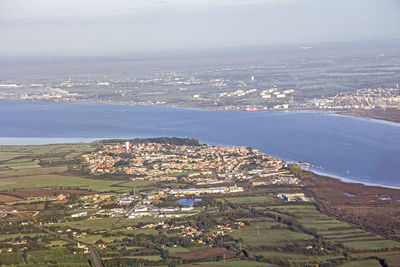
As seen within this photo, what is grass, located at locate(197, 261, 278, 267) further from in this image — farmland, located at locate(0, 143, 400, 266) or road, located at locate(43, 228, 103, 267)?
road, located at locate(43, 228, 103, 267)

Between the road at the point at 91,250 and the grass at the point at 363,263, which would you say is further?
the road at the point at 91,250

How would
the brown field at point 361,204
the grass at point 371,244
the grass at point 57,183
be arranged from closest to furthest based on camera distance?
the grass at point 371,244 → the brown field at point 361,204 → the grass at point 57,183

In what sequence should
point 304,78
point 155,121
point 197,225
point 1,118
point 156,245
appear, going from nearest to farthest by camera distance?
point 156,245 < point 197,225 < point 155,121 < point 1,118 < point 304,78

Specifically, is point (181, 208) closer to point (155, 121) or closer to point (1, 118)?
point (155, 121)

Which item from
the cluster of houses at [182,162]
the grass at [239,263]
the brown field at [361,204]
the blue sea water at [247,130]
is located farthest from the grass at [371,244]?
the cluster of houses at [182,162]

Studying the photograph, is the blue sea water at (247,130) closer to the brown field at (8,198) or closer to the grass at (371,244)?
the grass at (371,244)

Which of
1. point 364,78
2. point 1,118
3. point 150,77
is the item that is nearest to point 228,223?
point 1,118
